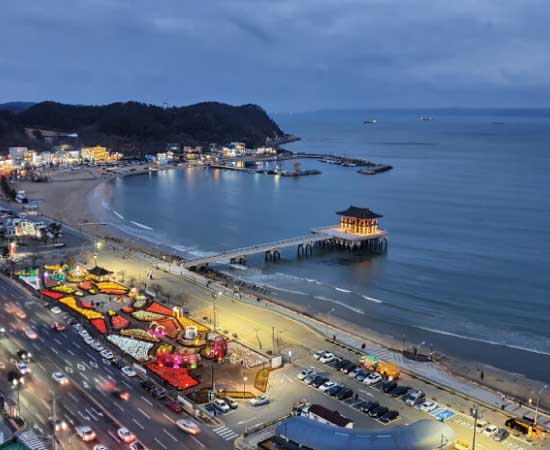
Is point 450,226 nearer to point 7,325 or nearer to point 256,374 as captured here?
point 256,374

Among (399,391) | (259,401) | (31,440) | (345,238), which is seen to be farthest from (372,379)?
A: (345,238)

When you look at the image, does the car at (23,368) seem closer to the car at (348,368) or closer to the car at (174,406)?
the car at (174,406)

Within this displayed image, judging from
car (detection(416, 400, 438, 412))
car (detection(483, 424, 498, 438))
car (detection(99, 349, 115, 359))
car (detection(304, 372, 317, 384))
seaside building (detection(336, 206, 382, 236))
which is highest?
seaside building (detection(336, 206, 382, 236))

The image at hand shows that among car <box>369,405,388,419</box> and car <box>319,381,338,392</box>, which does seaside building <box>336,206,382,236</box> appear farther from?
car <box>369,405,388,419</box>

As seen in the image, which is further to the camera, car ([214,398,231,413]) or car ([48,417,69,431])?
car ([214,398,231,413])

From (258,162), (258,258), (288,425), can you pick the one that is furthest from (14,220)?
(258,162)

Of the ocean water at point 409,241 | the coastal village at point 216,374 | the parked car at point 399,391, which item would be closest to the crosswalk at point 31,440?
the coastal village at point 216,374

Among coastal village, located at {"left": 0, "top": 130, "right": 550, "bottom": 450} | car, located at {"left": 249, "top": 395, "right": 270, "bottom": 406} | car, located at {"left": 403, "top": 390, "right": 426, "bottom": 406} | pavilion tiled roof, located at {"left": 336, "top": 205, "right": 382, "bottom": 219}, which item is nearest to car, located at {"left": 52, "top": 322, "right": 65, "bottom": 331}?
coastal village, located at {"left": 0, "top": 130, "right": 550, "bottom": 450}
